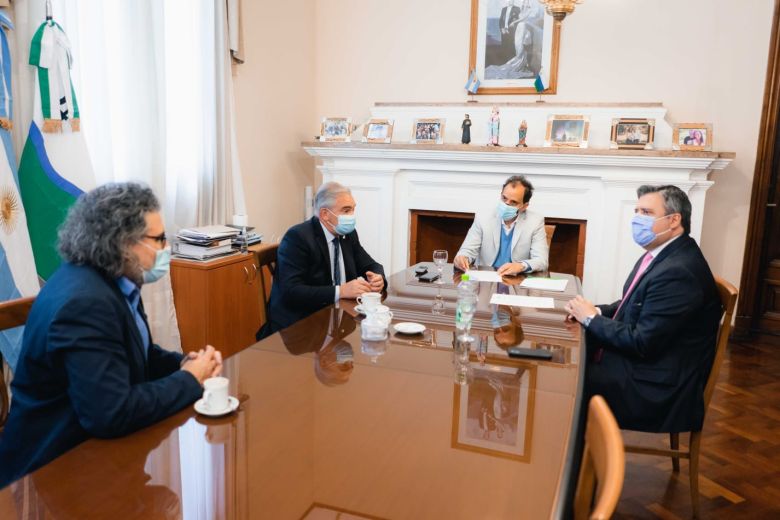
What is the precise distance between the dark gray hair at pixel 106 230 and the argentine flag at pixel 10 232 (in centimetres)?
124

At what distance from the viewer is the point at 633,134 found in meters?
4.22

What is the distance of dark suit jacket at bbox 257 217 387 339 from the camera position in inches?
95.7

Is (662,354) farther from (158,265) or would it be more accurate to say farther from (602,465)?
(158,265)

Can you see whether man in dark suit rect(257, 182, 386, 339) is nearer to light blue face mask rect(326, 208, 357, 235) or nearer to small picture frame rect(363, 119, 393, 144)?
light blue face mask rect(326, 208, 357, 235)

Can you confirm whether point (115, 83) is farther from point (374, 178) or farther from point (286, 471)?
point (286, 471)

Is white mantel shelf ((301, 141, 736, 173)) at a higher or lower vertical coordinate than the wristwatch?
higher

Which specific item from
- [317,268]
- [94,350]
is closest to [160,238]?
[94,350]

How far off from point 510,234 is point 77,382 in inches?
101

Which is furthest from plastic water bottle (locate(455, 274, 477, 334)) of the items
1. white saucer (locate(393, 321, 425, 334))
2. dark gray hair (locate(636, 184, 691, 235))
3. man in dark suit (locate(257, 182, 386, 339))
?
dark gray hair (locate(636, 184, 691, 235))

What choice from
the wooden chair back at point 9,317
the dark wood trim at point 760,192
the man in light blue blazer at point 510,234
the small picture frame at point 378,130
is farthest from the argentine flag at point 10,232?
the dark wood trim at point 760,192

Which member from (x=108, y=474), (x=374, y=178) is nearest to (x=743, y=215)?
(x=374, y=178)

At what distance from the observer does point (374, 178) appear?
4695mm

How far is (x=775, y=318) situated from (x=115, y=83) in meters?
4.66

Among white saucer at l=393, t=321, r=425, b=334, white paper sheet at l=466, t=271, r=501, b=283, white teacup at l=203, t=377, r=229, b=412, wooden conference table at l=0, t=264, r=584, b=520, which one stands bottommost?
wooden conference table at l=0, t=264, r=584, b=520
